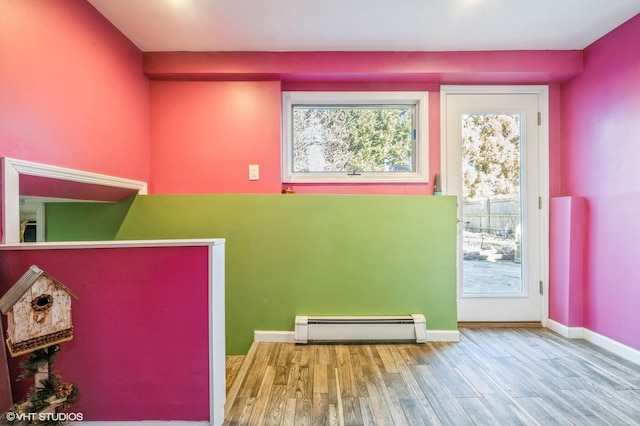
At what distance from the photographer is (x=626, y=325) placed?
6.61 ft

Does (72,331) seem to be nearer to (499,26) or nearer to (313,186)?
(313,186)

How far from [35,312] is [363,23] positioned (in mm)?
2319

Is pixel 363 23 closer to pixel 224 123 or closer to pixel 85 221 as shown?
pixel 224 123

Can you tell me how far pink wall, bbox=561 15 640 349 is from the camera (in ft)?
6.48

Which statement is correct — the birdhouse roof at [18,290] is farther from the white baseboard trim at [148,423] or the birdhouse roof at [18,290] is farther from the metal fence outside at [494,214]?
the metal fence outside at [494,214]

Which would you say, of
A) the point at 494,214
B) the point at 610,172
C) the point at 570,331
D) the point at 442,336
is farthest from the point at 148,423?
the point at 610,172

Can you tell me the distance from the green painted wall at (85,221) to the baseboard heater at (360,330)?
1600mm

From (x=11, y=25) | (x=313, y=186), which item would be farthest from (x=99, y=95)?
(x=313, y=186)

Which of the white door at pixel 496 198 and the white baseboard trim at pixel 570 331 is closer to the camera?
the white baseboard trim at pixel 570 331

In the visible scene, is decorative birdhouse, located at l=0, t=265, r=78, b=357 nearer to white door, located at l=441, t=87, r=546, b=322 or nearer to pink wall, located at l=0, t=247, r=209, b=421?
pink wall, located at l=0, t=247, r=209, b=421

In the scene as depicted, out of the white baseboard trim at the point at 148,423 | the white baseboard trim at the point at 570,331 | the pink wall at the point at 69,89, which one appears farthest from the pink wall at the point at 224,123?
the white baseboard trim at the point at 570,331

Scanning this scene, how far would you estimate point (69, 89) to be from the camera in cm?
166

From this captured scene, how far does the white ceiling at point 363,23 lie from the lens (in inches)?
71.9

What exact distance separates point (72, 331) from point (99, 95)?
56.8 inches
